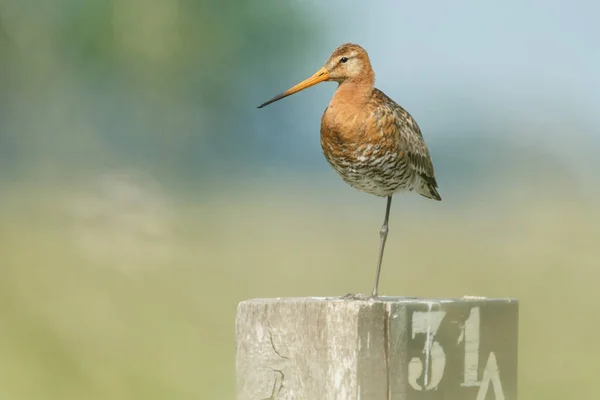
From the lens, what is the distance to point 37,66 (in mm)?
23812

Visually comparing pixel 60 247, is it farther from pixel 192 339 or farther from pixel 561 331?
pixel 561 331

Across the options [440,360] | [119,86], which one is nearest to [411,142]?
[440,360]

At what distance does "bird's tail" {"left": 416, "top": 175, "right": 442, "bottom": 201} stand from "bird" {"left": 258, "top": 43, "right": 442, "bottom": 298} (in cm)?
25

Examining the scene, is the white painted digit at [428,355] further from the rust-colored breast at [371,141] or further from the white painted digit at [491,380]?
the rust-colored breast at [371,141]

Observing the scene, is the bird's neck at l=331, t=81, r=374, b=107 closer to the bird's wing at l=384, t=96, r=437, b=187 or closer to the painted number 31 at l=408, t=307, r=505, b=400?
the bird's wing at l=384, t=96, r=437, b=187

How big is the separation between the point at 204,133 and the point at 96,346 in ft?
39.1

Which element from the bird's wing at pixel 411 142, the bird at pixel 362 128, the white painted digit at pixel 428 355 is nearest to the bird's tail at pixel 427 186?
the bird's wing at pixel 411 142

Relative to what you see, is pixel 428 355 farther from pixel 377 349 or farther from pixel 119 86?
pixel 119 86

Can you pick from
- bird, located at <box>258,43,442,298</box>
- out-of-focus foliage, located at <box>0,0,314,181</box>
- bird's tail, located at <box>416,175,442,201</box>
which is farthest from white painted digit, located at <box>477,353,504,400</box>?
out-of-focus foliage, located at <box>0,0,314,181</box>

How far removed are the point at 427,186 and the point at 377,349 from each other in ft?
10.3

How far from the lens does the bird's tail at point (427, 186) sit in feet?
22.5

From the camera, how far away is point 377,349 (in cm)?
395

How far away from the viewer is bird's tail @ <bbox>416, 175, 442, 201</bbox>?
6.87 metres

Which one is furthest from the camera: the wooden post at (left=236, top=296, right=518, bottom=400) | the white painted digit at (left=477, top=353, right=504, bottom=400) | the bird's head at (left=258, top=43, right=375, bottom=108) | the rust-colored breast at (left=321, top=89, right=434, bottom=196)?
the bird's head at (left=258, top=43, right=375, bottom=108)
